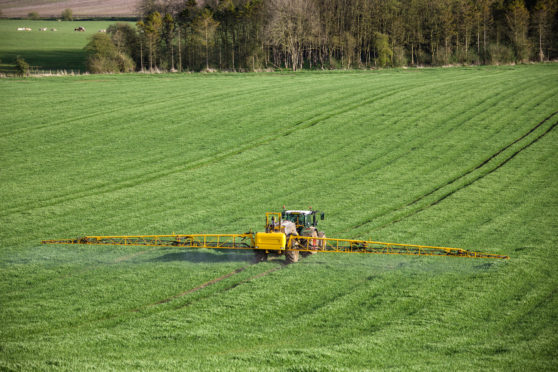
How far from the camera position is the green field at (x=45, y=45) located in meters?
108

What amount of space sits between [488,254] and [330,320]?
9.05m

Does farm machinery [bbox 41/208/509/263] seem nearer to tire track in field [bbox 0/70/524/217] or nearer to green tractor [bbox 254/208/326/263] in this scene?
green tractor [bbox 254/208/326/263]

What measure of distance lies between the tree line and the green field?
1565 centimetres

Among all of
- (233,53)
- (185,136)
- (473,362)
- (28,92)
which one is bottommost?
(473,362)

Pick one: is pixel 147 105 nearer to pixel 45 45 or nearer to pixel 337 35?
pixel 337 35

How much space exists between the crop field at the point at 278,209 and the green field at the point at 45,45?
44765 mm

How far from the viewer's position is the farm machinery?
2338 centimetres

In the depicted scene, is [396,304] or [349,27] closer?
[396,304]

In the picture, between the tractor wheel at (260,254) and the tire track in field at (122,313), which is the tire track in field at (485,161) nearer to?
the tractor wheel at (260,254)

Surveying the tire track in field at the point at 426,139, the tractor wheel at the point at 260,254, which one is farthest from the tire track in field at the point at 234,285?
the tire track in field at the point at 426,139

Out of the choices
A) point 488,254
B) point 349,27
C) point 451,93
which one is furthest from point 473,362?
point 349,27

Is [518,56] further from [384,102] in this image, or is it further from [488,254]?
[488,254]

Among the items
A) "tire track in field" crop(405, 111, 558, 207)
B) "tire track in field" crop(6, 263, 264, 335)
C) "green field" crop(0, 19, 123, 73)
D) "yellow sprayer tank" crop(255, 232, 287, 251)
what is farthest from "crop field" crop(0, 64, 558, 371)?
"green field" crop(0, 19, 123, 73)

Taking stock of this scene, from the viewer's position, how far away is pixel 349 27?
104938mm
